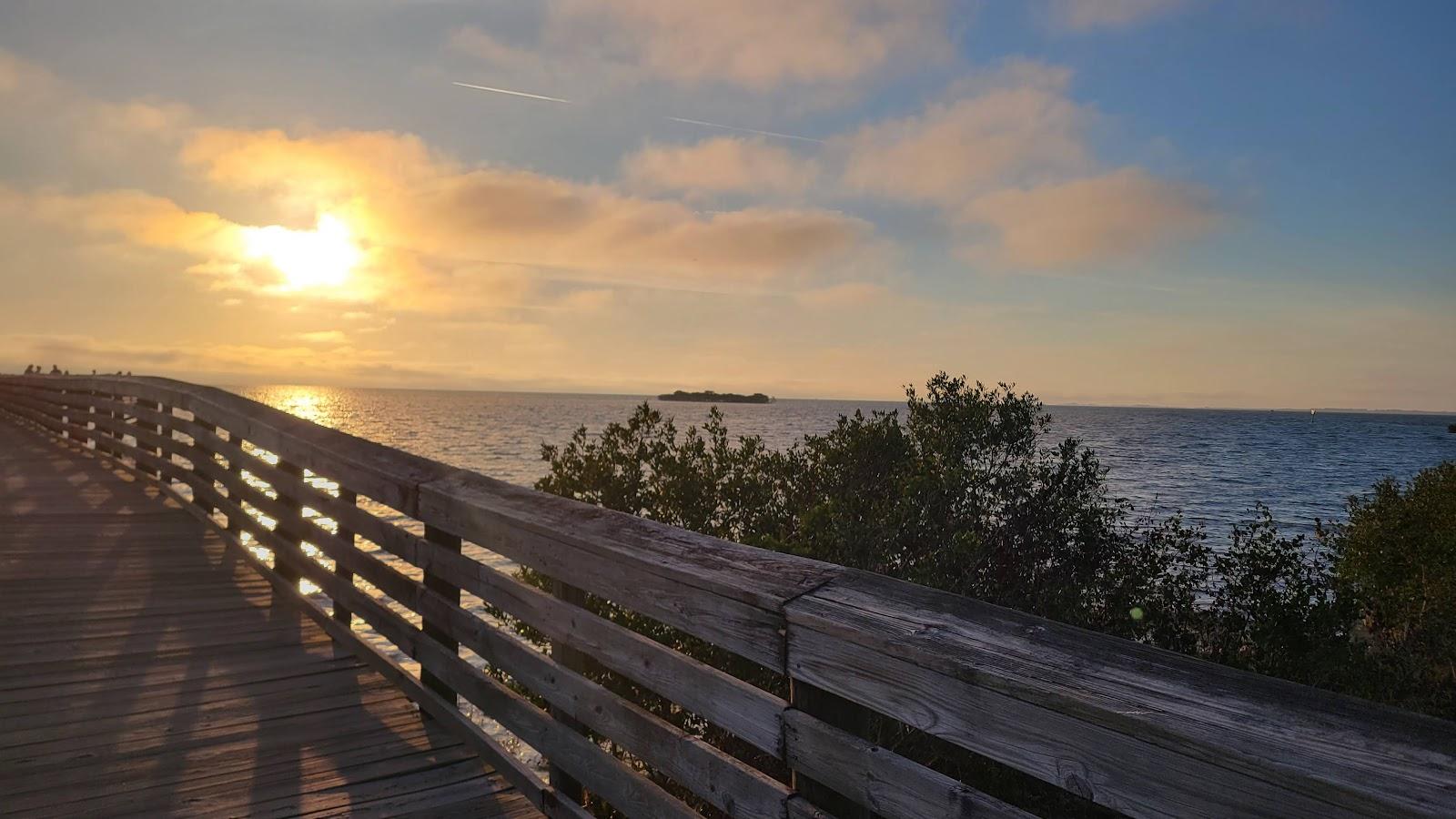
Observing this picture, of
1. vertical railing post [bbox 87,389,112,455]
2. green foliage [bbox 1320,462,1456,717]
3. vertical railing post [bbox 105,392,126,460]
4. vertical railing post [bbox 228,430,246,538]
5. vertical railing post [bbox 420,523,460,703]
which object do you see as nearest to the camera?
vertical railing post [bbox 420,523,460,703]

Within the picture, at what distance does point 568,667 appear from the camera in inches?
140

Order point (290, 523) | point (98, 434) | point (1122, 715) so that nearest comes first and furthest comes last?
1. point (1122, 715)
2. point (290, 523)
3. point (98, 434)

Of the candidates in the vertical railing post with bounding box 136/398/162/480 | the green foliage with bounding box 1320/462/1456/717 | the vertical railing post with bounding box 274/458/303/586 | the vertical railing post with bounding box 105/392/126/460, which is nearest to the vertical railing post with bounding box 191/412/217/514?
the vertical railing post with bounding box 136/398/162/480

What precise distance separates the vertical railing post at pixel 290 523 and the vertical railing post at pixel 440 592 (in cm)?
223

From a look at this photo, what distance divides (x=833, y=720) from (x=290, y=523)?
5.27 metres

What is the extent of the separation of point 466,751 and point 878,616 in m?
2.70

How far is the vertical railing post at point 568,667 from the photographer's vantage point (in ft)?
→ 11.5

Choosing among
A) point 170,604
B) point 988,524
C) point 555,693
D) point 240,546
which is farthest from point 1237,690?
point 988,524

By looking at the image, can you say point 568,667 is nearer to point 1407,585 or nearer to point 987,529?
point 987,529

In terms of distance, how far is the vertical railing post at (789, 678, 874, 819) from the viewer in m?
2.29

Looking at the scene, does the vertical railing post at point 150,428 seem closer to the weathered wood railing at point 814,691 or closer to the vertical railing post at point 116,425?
the vertical railing post at point 116,425

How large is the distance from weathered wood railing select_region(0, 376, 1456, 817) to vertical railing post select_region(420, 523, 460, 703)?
0.05ft

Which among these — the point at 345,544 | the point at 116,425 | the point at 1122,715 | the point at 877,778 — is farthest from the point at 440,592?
the point at 116,425

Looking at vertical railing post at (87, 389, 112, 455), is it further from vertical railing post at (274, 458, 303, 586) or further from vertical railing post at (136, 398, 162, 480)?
vertical railing post at (274, 458, 303, 586)
